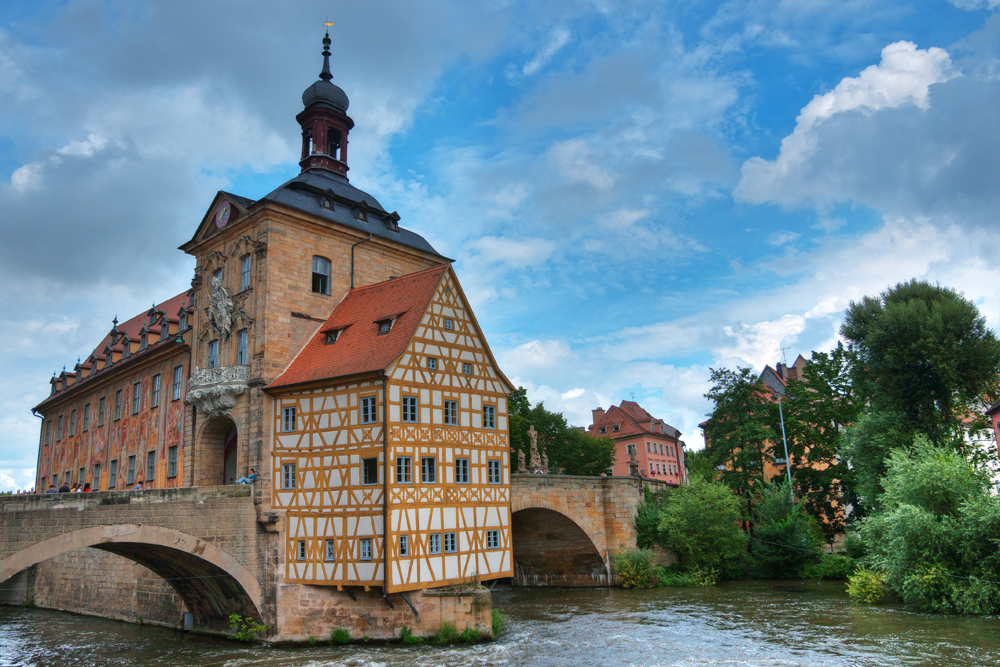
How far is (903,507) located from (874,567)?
3.53m

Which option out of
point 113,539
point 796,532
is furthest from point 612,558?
point 113,539

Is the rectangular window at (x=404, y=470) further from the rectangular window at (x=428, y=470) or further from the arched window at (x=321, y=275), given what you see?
the arched window at (x=321, y=275)

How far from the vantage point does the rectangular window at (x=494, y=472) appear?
24.6 meters

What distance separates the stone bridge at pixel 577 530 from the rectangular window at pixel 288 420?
1142 cm

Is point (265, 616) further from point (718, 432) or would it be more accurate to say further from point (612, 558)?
point (718, 432)

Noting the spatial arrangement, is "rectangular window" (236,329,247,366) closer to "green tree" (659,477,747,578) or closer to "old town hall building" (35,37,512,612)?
"old town hall building" (35,37,512,612)

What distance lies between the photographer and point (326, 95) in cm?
3247

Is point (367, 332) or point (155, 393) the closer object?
point (367, 332)

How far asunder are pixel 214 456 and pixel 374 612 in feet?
30.1

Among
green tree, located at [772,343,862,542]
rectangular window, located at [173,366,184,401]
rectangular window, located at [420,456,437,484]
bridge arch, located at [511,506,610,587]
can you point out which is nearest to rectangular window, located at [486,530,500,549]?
rectangular window, located at [420,456,437,484]

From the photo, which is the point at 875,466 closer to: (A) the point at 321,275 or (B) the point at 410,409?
(B) the point at 410,409

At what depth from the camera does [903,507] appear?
76.5ft

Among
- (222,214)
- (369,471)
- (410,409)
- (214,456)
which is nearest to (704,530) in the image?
(410,409)

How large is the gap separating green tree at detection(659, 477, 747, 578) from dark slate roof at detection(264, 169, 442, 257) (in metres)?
16.1
